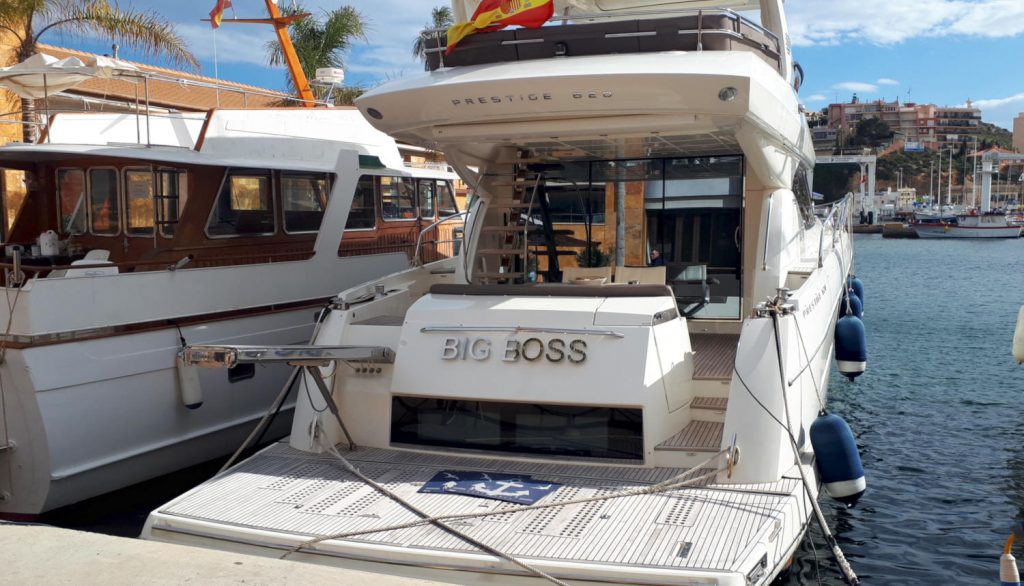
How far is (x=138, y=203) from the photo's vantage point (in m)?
9.38

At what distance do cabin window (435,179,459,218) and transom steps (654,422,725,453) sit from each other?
7934 mm

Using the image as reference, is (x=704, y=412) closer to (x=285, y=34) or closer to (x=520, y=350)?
(x=520, y=350)

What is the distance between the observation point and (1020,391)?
41.2 feet

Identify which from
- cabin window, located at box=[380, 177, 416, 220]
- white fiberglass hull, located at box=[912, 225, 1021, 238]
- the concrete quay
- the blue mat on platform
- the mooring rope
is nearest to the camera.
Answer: the concrete quay

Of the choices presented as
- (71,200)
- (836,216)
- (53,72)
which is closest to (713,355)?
(53,72)

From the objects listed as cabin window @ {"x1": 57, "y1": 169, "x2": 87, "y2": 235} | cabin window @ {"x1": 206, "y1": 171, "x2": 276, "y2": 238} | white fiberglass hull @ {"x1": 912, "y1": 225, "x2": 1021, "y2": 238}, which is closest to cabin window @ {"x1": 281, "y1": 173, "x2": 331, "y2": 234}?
cabin window @ {"x1": 206, "y1": 171, "x2": 276, "y2": 238}

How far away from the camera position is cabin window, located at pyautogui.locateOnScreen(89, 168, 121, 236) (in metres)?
9.45

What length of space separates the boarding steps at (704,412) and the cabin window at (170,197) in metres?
5.57

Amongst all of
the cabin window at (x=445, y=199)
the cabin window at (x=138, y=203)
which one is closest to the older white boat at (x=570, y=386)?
the cabin window at (x=138, y=203)

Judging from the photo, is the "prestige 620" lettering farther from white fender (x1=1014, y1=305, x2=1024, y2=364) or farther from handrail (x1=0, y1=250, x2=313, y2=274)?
white fender (x1=1014, y1=305, x2=1024, y2=364)

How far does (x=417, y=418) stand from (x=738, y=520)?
240 centimetres

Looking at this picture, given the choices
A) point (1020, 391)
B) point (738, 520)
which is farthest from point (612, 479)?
point (1020, 391)

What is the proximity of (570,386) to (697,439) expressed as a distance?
2.96ft

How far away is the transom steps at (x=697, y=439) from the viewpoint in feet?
18.4
